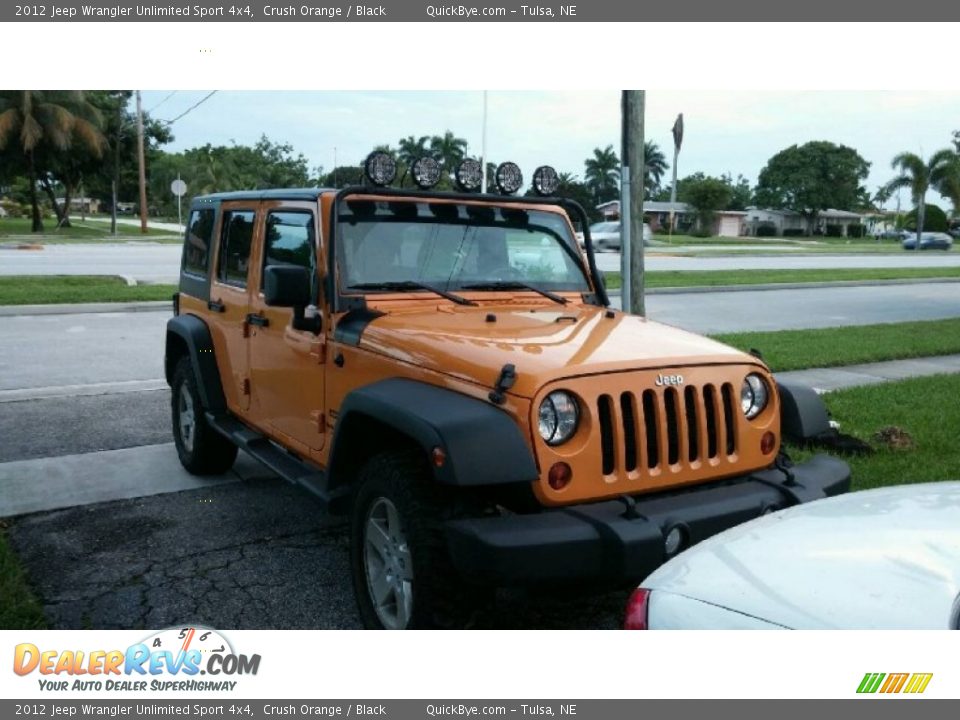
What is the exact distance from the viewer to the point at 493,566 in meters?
3.07

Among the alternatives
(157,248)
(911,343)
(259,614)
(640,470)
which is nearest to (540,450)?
(640,470)

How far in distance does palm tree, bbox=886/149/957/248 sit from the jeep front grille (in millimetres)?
50488

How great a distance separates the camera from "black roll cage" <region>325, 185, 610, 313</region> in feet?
14.3

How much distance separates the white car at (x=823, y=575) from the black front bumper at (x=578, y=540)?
1.50ft

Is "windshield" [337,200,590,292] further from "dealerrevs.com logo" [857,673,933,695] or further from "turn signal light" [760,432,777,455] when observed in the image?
"dealerrevs.com logo" [857,673,933,695]

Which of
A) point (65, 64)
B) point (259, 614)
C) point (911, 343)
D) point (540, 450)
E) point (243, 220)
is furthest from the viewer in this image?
point (911, 343)

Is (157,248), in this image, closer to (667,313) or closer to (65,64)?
(667,313)

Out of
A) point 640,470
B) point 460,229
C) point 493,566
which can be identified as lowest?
point 493,566

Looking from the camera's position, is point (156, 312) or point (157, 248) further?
point (157, 248)

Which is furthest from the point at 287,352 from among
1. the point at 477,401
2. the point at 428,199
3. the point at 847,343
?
the point at 847,343

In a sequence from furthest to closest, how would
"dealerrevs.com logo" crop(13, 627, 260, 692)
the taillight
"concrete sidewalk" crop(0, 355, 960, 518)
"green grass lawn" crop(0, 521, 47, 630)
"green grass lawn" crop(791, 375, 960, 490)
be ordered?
1. "green grass lawn" crop(791, 375, 960, 490)
2. "concrete sidewalk" crop(0, 355, 960, 518)
3. "green grass lawn" crop(0, 521, 47, 630)
4. "dealerrevs.com logo" crop(13, 627, 260, 692)
5. the taillight

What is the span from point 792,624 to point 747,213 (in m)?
83.1

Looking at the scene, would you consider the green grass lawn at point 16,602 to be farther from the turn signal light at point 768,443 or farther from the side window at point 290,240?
the turn signal light at point 768,443

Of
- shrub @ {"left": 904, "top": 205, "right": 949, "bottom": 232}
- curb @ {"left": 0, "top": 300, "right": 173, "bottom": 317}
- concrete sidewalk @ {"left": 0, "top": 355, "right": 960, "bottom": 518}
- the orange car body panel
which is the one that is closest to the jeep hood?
the orange car body panel
